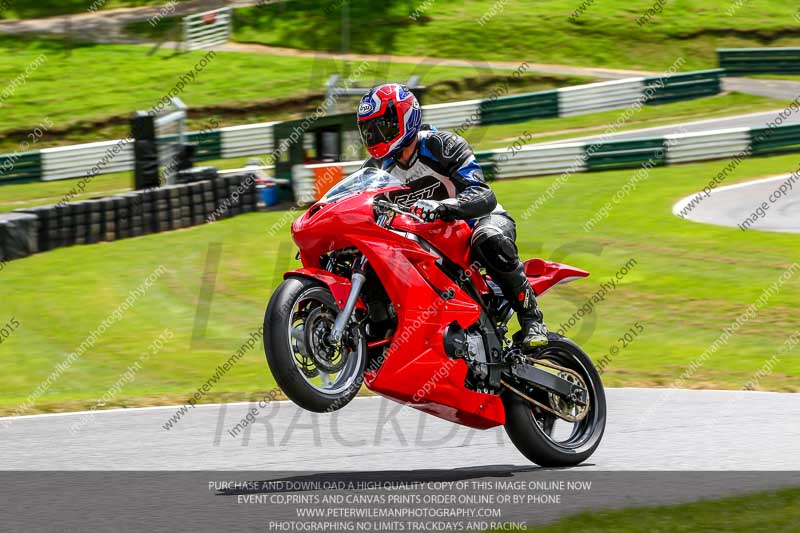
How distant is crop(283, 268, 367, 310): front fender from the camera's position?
6.41 m

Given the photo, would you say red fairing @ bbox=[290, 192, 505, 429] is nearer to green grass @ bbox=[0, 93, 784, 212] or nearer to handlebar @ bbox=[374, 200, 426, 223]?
handlebar @ bbox=[374, 200, 426, 223]

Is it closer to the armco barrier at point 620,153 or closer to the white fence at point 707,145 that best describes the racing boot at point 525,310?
→ the armco barrier at point 620,153

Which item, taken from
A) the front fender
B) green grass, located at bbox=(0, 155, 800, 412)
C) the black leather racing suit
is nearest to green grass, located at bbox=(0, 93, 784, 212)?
green grass, located at bbox=(0, 155, 800, 412)

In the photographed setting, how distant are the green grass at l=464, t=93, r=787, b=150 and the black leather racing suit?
75.3 feet

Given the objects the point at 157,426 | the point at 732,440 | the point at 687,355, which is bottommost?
the point at 687,355

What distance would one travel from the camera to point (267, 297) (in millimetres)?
16062

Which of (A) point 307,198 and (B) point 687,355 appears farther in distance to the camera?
(A) point 307,198

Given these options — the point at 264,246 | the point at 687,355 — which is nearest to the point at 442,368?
the point at 687,355

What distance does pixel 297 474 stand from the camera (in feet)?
22.8

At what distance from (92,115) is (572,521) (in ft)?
103

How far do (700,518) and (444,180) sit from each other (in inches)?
104

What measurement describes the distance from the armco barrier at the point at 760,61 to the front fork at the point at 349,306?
114ft

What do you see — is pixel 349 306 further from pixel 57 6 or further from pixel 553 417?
pixel 57 6

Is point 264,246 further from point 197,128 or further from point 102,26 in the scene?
point 102,26
